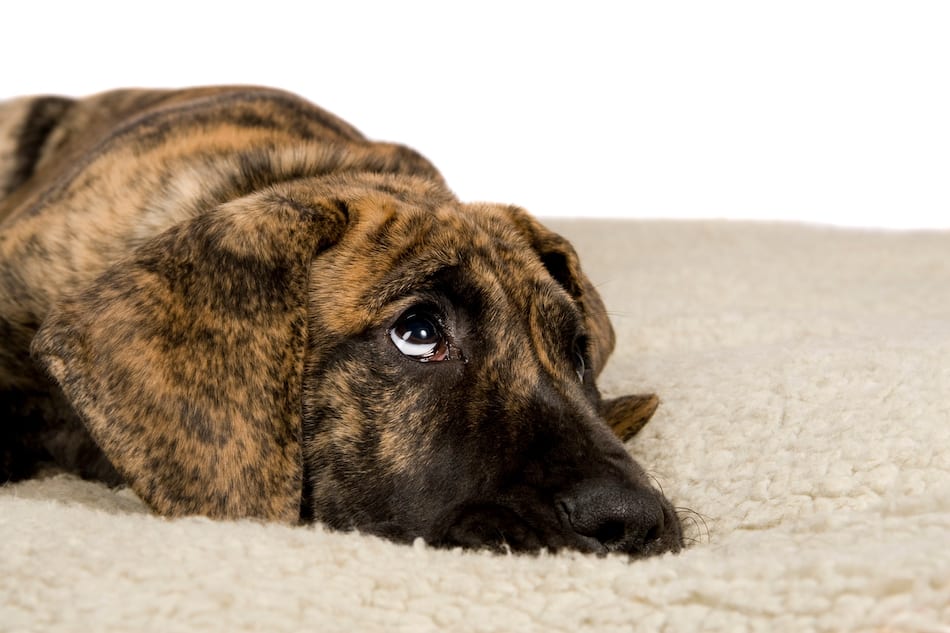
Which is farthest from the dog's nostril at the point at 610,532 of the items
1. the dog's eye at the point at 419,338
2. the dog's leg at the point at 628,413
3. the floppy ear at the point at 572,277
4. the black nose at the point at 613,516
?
the floppy ear at the point at 572,277

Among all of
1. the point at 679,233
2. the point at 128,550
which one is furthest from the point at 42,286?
the point at 679,233

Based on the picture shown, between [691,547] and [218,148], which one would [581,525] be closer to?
[691,547]

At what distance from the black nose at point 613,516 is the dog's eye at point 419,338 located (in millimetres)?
563

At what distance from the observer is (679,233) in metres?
7.12

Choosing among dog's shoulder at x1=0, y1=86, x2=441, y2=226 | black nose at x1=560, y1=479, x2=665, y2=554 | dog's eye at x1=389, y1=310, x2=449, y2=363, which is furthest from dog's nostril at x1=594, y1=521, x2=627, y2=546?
dog's shoulder at x1=0, y1=86, x2=441, y2=226

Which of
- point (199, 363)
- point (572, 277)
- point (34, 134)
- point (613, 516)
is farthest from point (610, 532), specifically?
point (34, 134)

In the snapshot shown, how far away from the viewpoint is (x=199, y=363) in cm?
243

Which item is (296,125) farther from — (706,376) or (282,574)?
(282,574)

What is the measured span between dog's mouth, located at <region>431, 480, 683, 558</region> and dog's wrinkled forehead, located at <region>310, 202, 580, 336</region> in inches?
24.1

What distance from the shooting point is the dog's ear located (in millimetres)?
3447

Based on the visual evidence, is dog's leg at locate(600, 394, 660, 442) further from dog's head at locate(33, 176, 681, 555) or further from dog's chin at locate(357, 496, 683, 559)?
dog's chin at locate(357, 496, 683, 559)

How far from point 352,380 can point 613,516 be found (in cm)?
73

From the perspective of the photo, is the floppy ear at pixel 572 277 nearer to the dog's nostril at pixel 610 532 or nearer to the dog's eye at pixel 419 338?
the dog's eye at pixel 419 338

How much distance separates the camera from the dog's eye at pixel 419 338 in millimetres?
2627
